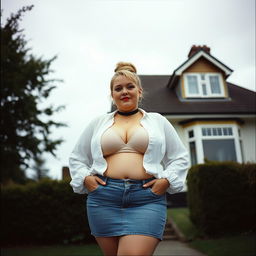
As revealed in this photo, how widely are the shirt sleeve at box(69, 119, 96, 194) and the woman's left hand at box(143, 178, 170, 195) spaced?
1.69 ft

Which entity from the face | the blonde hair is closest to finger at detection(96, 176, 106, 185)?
the face

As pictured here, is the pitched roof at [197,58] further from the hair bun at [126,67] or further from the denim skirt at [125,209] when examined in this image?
the denim skirt at [125,209]

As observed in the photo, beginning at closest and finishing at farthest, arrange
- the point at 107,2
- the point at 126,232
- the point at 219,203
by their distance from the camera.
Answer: the point at 126,232
the point at 107,2
the point at 219,203

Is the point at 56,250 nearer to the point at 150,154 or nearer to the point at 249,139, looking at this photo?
the point at 150,154

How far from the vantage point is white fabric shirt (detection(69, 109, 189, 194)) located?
1986 mm

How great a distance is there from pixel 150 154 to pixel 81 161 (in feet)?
2.07

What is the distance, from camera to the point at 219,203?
24.4 ft

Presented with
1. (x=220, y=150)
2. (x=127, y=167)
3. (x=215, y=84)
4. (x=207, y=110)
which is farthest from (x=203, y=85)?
(x=127, y=167)

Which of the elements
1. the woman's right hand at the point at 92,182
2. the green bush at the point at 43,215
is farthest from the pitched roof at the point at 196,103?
the woman's right hand at the point at 92,182

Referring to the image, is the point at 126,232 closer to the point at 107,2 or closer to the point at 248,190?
the point at 107,2

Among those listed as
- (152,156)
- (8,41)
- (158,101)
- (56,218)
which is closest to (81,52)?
(8,41)

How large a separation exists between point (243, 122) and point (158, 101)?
4.34m

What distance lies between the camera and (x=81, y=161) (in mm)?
2227

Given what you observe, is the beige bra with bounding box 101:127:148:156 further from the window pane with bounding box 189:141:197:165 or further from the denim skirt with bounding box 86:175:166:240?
the window pane with bounding box 189:141:197:165
